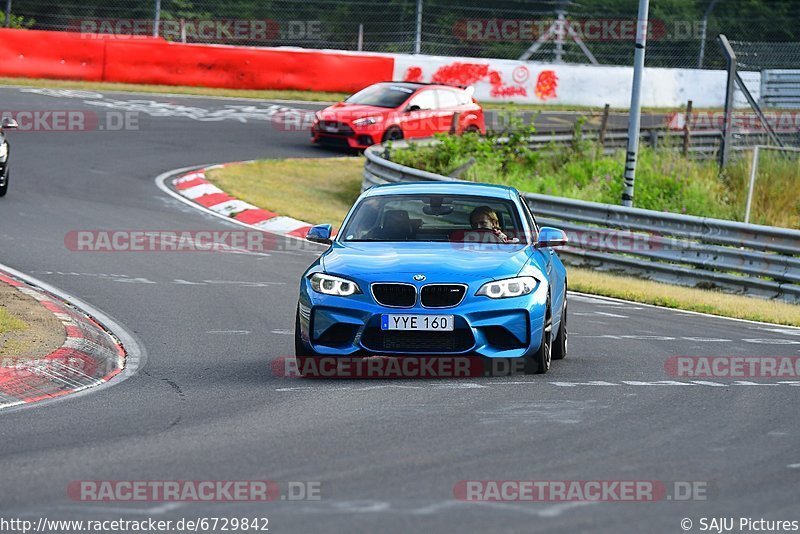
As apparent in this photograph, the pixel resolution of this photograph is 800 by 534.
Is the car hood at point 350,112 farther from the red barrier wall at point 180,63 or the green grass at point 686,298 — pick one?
the green grass at point 686,298

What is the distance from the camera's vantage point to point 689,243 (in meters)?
18.3

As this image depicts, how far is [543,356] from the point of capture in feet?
32.6

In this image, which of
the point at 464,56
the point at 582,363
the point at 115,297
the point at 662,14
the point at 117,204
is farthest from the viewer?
the point at 662,14

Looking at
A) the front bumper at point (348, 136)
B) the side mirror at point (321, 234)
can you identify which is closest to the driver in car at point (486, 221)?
the side mirror at point (321, 234)

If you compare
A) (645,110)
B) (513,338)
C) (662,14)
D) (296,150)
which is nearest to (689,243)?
(513,338)

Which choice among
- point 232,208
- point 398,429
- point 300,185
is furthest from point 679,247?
point 398,429

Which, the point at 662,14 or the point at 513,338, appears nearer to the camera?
the point at 513,338

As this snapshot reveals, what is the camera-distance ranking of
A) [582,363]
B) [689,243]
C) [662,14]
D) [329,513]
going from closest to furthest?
[329,513], [582,363], [689,243], [662,14]

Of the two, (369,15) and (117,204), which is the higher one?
(369,15)

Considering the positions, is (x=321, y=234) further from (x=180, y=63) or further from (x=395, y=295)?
(x=180, y=63)

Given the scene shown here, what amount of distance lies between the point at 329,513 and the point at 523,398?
3.28m

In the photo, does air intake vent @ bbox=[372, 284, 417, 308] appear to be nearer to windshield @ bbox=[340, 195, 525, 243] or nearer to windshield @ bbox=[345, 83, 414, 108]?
windshield @ bbox=[340, 195, 525, 243]

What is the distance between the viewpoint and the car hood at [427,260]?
376 inches

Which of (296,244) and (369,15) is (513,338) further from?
(369,15)
